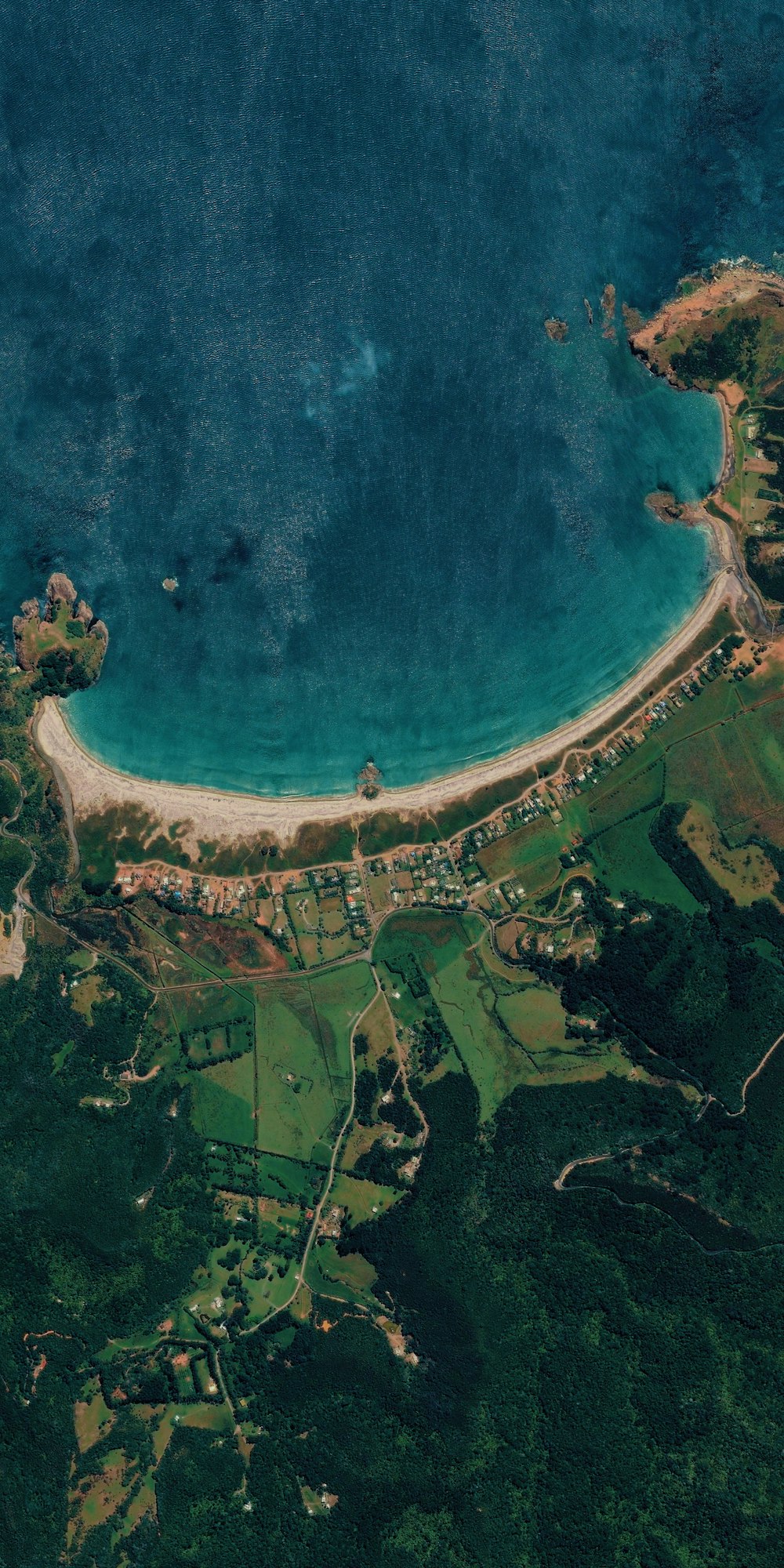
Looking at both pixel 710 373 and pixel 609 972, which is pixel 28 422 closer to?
pixel 710 373

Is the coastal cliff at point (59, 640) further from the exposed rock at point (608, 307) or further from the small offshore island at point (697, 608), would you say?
the exposed rock at point (608, 307)

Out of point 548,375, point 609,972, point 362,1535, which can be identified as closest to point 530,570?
point 548,375

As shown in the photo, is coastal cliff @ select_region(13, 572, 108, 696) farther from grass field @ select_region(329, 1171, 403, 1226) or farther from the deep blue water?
grass field @ select_region(329, 1171, 403, 1226)

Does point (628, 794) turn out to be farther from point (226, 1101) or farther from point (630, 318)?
point (226, 1101)

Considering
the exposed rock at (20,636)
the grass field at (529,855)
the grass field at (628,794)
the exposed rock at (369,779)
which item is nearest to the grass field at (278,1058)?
the grass field at (529,855)

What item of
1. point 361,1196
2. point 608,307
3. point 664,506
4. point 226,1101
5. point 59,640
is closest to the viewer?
point 361,1196

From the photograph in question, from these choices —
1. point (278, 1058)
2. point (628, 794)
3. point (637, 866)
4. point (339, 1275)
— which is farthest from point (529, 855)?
point (339, 1275)
